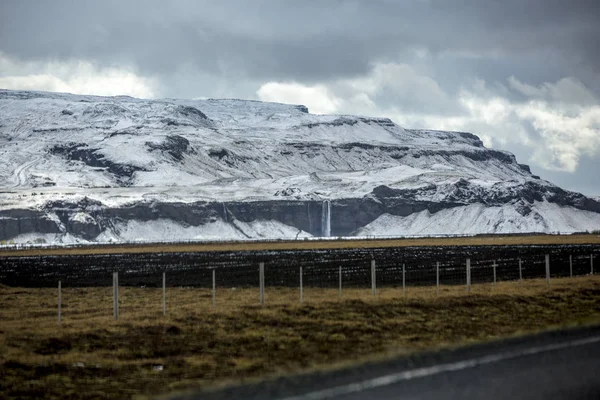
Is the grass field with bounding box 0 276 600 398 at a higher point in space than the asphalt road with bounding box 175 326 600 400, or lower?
lower

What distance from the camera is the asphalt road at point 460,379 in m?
13.8

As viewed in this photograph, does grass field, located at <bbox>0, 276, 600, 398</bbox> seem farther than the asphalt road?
Yes

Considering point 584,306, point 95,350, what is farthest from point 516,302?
point 95,350

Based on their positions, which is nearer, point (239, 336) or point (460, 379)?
point (460, 379)

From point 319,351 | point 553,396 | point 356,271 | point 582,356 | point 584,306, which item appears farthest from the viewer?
point 356,271

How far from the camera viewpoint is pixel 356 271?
78562 mm

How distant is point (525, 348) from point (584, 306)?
66.1 feet

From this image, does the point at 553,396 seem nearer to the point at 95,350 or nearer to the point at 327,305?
the point at 95,350

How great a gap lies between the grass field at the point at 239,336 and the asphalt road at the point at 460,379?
113 inches

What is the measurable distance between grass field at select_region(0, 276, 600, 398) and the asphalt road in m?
2.86

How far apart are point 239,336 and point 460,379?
15.9m

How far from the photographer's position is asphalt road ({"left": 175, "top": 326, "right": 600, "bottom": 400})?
544 inches

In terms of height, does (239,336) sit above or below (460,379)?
below

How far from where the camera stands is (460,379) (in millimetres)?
14945
